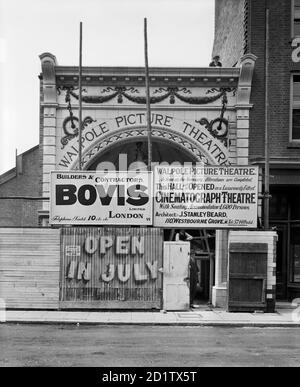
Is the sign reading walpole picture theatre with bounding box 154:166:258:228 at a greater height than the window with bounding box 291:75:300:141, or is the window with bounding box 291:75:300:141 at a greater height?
the window with bounding box 291:75:300:141

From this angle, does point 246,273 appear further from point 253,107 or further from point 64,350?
point 64,350

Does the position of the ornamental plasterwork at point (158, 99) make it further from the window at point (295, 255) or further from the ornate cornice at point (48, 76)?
the window at point (295, 255)

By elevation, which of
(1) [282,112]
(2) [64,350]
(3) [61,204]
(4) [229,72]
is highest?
(4) [229,72]

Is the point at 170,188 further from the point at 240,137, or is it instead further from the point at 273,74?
the point at 273,74

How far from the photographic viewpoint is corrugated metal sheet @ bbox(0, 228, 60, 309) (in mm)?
16922

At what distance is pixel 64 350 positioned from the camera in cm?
1098

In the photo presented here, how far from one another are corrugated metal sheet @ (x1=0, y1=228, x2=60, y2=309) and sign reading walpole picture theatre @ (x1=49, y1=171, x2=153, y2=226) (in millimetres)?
668

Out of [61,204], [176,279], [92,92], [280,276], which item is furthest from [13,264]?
[280,276]

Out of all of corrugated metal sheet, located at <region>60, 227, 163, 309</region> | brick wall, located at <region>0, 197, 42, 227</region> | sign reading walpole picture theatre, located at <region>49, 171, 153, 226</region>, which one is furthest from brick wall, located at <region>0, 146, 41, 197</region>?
corrugated metal sheet, located at <region>60, 227, 163, 309</region>

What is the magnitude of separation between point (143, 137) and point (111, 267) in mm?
4535

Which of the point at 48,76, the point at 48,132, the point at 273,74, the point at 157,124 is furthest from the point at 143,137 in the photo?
the point at 273,74

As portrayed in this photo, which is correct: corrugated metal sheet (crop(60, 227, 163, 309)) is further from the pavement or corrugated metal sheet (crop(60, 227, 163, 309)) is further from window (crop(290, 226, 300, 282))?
window (crop(290, 226, 300, 282))
